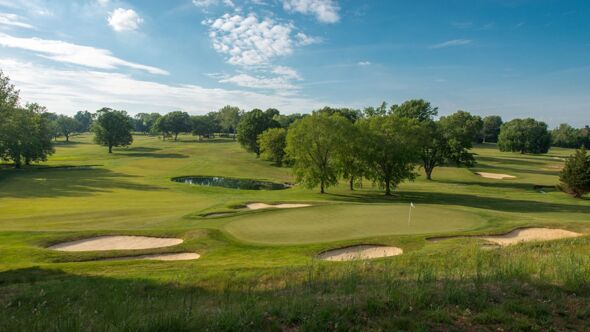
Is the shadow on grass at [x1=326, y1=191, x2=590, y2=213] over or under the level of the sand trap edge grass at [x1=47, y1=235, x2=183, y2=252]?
under

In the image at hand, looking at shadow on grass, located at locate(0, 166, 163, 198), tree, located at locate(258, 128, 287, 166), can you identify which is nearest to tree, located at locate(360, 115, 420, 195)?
shadow on grass, located at locate(0, 166, 163, 198)

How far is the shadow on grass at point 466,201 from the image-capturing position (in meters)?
35.5

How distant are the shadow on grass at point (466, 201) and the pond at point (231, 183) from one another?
51.6 ft

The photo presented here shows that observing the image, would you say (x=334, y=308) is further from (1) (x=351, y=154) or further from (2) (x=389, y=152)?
(2) (x=389, y=152)

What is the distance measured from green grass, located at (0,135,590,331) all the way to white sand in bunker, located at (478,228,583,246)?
0.76 m

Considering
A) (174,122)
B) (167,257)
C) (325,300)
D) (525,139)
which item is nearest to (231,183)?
(167,257)

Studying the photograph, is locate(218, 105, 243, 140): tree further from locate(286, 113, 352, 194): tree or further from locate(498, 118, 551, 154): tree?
locate(286, 113, 352, 194): tree

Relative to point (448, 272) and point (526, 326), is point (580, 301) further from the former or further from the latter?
point (448, 272)

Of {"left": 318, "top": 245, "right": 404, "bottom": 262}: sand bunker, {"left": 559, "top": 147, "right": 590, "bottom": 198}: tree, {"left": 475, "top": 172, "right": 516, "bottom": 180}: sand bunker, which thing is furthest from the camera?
{"left": 475, "top": 172, "right": 516, "bottom": 180}: sand bunker

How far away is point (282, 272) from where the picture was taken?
12.5 metres

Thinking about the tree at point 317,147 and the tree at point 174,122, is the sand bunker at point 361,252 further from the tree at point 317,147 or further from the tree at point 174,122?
the tree at point 174,122

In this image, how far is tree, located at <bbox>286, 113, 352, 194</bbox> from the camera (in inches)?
1687

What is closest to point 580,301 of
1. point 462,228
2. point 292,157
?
point 462,228

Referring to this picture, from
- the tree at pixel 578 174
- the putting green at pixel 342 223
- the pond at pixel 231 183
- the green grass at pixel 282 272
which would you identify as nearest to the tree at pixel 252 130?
the pond at pixel 231 183
